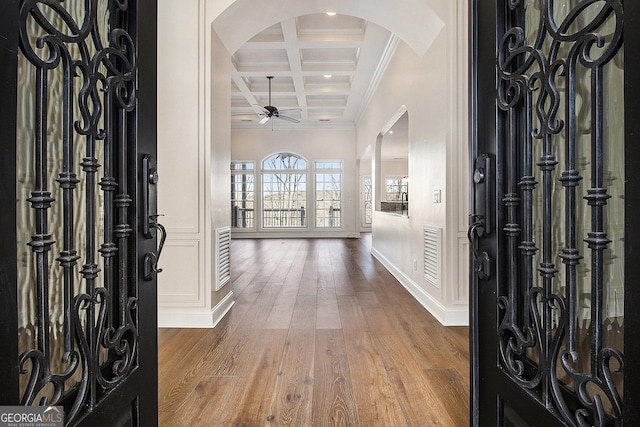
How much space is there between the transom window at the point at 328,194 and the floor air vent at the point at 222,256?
26.4 ft

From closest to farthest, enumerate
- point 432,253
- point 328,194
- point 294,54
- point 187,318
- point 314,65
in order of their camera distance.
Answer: point 187,318
point 432,253
point 294,54
point 314,65
point 328,194

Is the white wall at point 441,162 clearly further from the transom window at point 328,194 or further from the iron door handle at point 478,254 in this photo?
the transom window at point 328,194

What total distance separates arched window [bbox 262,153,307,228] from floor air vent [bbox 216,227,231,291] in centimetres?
801

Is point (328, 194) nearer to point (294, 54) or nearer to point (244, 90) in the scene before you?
point (244, 90)

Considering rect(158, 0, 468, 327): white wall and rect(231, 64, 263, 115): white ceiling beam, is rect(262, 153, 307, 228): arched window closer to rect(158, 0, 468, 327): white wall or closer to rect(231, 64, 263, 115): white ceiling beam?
rect(231, 64, 263, 115): white ceiling beam

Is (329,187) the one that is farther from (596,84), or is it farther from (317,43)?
(596,84)

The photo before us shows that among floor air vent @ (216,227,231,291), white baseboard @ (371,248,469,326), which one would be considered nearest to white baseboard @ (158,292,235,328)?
floor air vent @ (216,227,231,291)

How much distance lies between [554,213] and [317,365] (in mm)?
1746

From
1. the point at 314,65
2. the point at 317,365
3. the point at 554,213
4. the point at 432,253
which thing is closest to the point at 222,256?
the point at 317,365

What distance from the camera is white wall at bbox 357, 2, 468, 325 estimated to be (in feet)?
10.2

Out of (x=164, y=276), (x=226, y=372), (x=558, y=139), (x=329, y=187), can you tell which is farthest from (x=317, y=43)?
(x=329, y=187)

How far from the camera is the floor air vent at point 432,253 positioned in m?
3.36

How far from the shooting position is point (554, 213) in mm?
950

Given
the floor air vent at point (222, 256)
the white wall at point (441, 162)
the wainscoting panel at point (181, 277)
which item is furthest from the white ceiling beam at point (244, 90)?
the wainscoting panel at point (181, 277)
